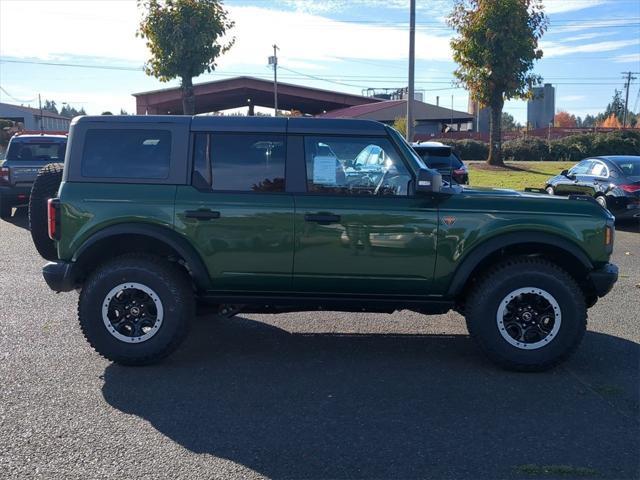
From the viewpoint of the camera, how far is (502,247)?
502cm

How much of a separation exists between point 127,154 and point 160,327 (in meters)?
1.44

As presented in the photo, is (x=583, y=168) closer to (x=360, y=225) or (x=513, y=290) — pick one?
(x=513, y=290)

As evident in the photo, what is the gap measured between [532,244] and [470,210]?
62 centimetres

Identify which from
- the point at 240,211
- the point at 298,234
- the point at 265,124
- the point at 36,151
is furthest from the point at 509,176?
the point at 240,211

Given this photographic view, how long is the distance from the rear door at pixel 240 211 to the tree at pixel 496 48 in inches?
805

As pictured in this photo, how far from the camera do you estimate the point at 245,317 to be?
21.9 ft

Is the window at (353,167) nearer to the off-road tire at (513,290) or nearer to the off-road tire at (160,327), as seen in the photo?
the off-road tire at (513,290)

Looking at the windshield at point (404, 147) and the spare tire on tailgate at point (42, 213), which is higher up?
the windshield at point (404, 147)

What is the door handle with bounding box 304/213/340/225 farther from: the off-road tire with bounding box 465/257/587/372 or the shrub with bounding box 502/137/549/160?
the shrub with bounding box 502/137/549/160

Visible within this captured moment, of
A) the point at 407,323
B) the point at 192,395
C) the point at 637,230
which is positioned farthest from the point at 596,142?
the point at 192,395

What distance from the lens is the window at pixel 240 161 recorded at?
201 inches

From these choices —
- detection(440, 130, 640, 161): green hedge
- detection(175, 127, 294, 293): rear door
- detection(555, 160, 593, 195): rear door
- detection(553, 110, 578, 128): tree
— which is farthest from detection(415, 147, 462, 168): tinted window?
detection(553, 110, 578, 128): tree

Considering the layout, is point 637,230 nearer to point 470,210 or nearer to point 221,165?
point 470,210

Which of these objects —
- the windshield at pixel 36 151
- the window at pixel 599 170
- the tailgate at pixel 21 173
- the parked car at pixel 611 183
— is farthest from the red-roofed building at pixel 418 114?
the tailgate at pixel 21 173
